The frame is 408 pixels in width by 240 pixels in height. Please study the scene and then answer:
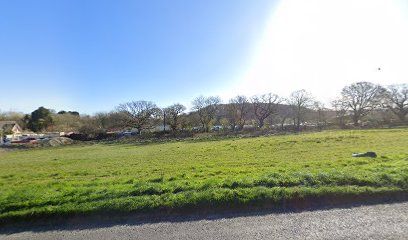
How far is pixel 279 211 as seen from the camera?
19.4 ft

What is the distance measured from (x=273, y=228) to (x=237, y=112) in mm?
63279

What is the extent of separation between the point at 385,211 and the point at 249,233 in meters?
3.11

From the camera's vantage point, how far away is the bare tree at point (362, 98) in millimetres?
65562

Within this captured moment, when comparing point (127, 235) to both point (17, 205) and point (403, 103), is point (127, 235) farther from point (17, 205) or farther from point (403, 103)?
point (403, 103)

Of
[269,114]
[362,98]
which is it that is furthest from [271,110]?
[362,98]

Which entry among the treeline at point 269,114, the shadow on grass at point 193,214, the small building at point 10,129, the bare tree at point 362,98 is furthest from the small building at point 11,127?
the bare tree at point 362,98

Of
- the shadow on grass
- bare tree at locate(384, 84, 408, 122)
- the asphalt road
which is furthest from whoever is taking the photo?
bare tree at locate(384, 84, 408, 122)

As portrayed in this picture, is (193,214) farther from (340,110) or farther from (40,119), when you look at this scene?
(40,119)

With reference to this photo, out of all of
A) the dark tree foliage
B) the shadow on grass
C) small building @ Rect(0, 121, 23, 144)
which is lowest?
the shadow on grass

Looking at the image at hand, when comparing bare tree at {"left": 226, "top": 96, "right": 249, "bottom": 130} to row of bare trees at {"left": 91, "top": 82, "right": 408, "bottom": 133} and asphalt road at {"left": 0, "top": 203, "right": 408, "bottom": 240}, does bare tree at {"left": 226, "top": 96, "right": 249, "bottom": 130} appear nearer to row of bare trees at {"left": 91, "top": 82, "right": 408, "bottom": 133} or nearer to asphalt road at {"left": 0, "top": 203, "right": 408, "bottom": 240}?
row of bare trees at {"left": 91, "top": 82, "right": 408, "bottom": 133}

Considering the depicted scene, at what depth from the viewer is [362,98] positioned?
66188mm

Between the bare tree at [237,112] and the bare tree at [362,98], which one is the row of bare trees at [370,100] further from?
the bare tree at [237,112]

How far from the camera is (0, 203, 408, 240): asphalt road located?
4711 millimetres

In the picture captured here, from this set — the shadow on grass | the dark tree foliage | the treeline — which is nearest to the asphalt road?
the shadow on grass
